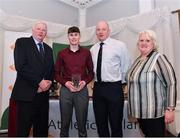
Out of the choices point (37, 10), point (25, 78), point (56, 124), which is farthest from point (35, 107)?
point (37, 10)

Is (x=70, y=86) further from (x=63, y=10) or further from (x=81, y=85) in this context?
(x=63, y=10)

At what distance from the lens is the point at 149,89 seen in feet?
6.01

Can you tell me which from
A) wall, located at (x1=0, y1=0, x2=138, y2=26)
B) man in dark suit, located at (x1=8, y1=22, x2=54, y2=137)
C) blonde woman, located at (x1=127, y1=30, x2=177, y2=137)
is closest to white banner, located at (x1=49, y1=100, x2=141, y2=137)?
man in dark suit, located at (x1=8, y1=22, x2=54, y2=137)

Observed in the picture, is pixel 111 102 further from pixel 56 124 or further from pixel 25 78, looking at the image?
pixel 56 124

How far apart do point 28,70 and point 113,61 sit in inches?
32.7

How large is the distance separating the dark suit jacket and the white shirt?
556 mm

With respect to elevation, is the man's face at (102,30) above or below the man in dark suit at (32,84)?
above

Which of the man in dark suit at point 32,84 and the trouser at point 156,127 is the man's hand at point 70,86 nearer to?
the man in dark suit at point 32,84

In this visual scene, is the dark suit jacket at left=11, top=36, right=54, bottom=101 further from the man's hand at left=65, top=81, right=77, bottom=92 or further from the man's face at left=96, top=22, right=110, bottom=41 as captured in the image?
the man's face at left=96, top=22, right=110, bottom=41

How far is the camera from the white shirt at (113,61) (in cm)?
228

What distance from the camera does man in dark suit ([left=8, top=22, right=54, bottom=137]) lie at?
2.11 meters

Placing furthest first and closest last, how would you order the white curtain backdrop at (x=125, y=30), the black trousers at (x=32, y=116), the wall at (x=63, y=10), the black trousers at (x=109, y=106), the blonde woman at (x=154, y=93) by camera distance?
1. the wall at (x=63, y=10)
2. the white curtain backdrop at (x=125, y=30)
3. the black trousers at (x=109, y=106)
4. the black trousers at (x=32, y=116)
5. the blonde woman at (x=154, y=93)

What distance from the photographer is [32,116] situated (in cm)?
215

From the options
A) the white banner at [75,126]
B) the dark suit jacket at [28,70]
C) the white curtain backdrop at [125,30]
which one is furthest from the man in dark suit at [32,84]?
the white curtain backdrop at [125,30]
